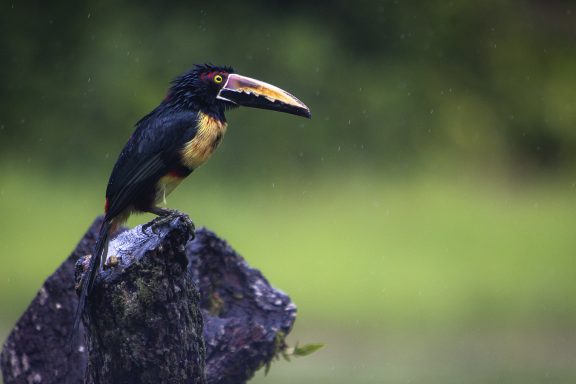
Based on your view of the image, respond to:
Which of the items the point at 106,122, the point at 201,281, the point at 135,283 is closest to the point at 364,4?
the point at 106,122

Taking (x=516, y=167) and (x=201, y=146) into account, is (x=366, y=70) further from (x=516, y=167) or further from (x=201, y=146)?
(x=201, y=146)

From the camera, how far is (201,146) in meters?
3.68

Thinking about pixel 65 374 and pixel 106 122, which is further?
pixel 106 122

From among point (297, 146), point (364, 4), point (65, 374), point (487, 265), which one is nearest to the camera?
point (65, 374)

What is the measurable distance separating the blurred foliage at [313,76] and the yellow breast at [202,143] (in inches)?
240

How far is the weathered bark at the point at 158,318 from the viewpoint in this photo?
3391 millimetres

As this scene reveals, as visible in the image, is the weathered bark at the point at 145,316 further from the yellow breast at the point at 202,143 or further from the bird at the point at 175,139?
the yellow breast at the point at 202,143

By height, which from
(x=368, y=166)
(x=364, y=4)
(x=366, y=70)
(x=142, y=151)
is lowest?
(x=142, y=151)

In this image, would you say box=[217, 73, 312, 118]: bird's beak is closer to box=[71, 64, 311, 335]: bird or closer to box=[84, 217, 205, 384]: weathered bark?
box=[71, 64, 311, 335]: bird

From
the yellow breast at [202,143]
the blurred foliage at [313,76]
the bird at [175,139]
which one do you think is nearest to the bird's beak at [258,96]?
the bird at [175,139]

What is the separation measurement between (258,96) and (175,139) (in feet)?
1.39

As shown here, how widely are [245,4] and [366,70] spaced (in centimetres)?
154

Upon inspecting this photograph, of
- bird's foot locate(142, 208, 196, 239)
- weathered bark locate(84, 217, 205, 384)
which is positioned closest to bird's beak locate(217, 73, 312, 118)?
bird's foot locate(142, 208, 196, 239)

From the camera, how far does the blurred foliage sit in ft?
33.2
